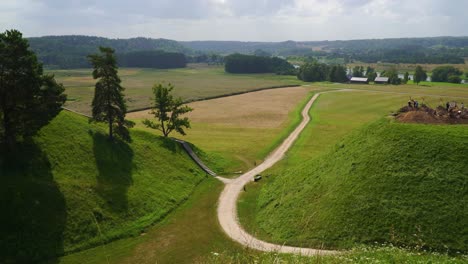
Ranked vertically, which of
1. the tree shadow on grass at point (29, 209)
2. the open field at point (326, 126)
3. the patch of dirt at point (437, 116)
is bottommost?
the open field at point (326, 126)

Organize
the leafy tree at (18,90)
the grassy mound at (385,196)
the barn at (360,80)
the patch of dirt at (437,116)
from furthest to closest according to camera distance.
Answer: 1. the barn at (360,80)
2. the patch of dirt at (437,116)
3. the leafy tree at (18,90)
4. the grassy mound at (385,196)

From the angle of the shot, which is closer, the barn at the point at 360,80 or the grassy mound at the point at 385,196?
the grassy mound at the point at 385,196

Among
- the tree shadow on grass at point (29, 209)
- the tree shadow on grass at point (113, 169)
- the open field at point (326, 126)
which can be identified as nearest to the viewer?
the tree shadow on grass at point (29, 209)

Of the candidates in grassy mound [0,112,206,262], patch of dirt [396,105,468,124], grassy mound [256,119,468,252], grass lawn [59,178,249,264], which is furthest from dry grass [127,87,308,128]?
grassy mound [256,119,468,252]

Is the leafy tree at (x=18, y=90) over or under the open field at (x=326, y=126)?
over

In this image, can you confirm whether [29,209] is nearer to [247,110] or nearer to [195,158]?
[195,158]

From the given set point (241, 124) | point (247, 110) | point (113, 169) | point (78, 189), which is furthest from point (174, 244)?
point (247, 110)

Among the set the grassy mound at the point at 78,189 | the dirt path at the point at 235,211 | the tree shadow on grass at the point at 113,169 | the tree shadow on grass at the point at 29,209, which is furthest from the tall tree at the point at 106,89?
the dirt path at the point at 235,211

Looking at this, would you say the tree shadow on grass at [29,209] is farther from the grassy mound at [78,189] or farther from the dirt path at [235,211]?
the dirt path at [235,211]
